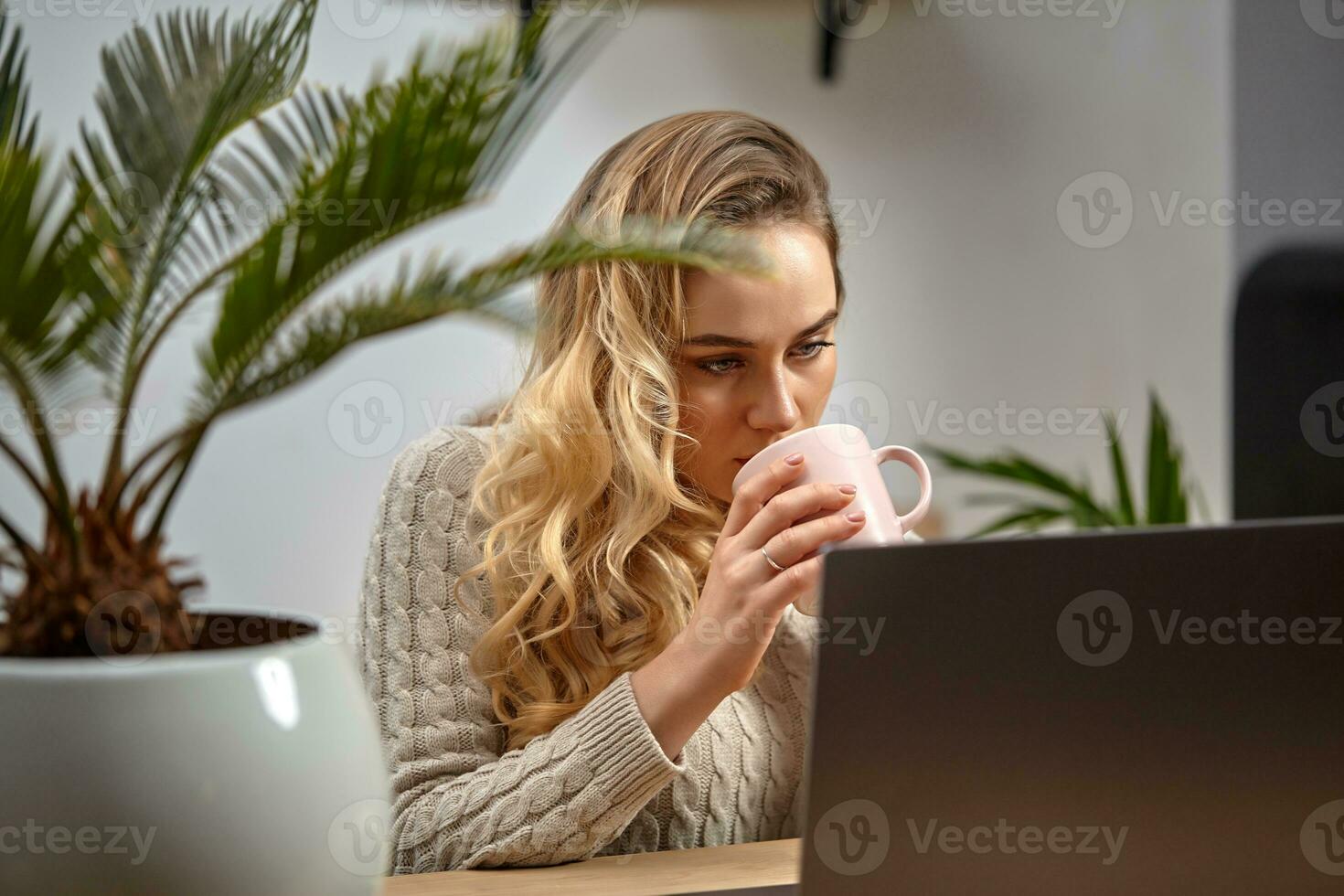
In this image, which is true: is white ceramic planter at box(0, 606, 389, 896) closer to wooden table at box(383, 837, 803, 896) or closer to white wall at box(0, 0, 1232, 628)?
wooden table at box(383, 837, 803, 896)

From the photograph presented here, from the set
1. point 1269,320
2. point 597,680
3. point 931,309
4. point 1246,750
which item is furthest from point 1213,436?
point 1246,750

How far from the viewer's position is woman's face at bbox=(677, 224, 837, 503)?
50.1 inches

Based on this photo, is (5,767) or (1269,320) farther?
(1269,320)

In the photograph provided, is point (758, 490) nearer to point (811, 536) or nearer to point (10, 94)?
point (811, 536)

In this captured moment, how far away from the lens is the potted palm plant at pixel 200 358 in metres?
0.58

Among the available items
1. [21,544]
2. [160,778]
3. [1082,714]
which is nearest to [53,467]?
[21,544]

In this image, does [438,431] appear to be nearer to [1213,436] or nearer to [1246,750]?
[1246,750]

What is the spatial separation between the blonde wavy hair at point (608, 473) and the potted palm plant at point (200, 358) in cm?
57

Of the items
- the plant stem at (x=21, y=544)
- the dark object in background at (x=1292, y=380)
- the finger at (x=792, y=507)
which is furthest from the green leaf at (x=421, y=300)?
the dark object in background at (x=1292, y=380)

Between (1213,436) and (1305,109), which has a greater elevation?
(1305,109)

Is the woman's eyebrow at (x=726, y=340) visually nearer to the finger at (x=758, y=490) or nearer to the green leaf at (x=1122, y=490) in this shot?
the finger at (x=758, y=490)

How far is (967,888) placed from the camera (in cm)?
68

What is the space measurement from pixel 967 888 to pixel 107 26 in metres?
2.32

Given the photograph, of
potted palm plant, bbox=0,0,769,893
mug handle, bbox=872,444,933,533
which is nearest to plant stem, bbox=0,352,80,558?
potted palm plant, bbox=0,0,769,893
